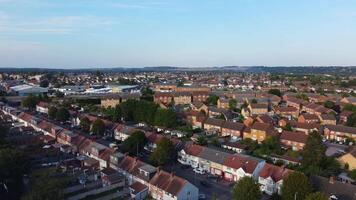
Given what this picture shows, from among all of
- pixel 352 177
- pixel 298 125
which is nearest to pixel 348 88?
pixel 298 125

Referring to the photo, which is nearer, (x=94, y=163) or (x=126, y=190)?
(x=126, y=190)

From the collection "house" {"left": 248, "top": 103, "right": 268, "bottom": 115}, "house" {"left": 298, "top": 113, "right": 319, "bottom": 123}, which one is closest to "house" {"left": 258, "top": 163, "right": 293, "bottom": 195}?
"house" {"left": 298, "top": 113, "right": 319, "bottom": 123}

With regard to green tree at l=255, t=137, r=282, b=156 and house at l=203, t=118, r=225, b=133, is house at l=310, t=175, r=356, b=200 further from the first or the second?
house at l=203, t=118, r=225, b=133

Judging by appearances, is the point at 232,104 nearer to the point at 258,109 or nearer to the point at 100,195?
the point at 258,109

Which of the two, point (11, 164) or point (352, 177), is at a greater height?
point (11, 164)

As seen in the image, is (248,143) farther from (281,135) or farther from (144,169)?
(144,169)

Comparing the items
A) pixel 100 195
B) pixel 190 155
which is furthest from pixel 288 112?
pixel 100 195
